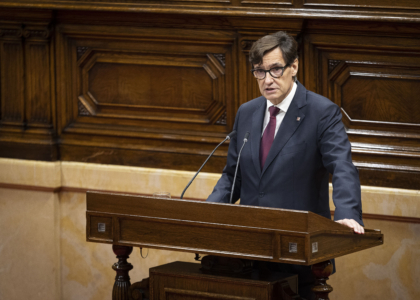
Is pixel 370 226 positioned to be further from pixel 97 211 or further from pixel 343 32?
pixel 97 211

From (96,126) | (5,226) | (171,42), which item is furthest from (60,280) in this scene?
(171,42)

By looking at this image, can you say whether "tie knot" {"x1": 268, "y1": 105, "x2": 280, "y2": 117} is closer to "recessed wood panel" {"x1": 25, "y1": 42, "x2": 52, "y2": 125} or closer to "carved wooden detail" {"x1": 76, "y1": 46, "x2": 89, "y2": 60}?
"carved wooden detail" {"x1": 76, "y1": 46, "x2": 89, "y2": 60}

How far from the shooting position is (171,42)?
15.7 ft

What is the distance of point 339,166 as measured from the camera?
281 cm

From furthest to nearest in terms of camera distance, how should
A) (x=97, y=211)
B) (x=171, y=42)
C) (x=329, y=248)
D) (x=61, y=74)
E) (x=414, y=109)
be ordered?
(x=61, y=74)
(x=171, y=42)
(x=414, y=109)
(x=97, y=211)
(x=329, y=248)

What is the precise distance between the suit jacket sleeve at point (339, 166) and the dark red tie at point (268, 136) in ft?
0.72

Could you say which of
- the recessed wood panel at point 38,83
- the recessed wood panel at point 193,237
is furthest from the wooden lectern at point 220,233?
the recessed wood panel at point 38,83

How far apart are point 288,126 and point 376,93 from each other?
4.99 ft

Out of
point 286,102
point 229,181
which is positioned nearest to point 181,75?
point 229,181

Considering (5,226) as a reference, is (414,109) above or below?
above

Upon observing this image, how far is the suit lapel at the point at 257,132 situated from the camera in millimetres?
3018

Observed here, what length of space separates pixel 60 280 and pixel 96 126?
1.28 meters

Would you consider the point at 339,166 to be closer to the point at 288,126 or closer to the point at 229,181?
the point at 288,126

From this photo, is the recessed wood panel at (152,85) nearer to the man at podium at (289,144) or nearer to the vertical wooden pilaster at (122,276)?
the man at podium at (289,144)
